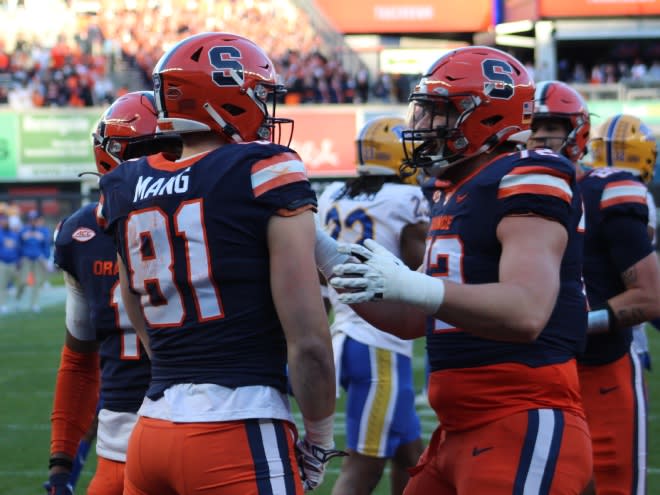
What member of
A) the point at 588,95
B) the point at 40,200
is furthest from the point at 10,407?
the point at 588,95

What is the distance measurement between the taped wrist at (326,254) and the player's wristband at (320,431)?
38cm

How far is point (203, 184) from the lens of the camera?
8.14 ft

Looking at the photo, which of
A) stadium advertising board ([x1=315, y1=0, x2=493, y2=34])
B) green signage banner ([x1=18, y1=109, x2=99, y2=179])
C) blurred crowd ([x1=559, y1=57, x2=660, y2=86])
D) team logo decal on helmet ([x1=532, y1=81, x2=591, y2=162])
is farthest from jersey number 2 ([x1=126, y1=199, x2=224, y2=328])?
stadium advertising board ([x1=315, y1=0, x2=493, y2=34])

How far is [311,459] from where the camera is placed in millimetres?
2592

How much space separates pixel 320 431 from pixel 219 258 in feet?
A: 1.55

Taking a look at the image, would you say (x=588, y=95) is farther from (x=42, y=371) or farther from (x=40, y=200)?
(x=42, y=371)

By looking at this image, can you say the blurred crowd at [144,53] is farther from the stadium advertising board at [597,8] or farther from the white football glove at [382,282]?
the white football glove at [382,282]

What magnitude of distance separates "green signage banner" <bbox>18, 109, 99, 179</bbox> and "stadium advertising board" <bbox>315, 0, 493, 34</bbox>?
11933mm

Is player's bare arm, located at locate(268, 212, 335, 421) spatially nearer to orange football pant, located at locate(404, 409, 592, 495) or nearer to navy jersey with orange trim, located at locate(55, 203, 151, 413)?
orange football pant, located at locate(404, 409, 592, 495)

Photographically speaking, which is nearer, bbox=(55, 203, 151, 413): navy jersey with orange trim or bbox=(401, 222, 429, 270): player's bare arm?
bbox=(55, 203, 151, 413): navy jersey with orange trim

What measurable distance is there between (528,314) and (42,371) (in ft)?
29.7

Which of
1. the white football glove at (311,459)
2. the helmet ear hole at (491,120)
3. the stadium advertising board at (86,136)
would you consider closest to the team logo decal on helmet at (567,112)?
the helmet ear hole at (491,120)

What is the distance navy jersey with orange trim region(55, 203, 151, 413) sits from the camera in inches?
131

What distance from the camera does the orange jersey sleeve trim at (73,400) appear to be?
142 inches
